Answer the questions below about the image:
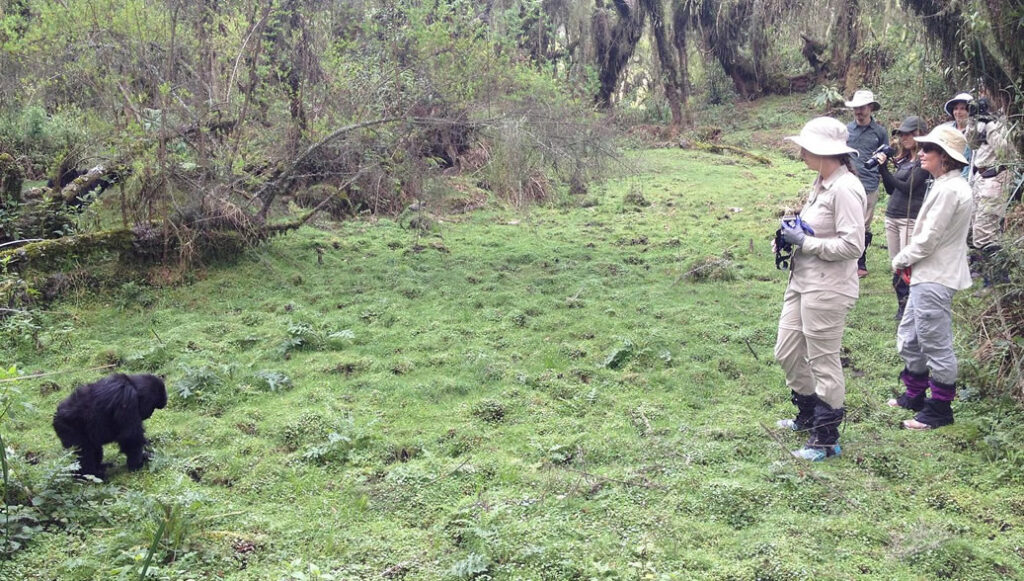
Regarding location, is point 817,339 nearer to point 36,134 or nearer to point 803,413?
point 803,413

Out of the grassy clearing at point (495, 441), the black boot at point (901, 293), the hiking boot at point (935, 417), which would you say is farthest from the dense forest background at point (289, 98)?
the hiking boot at point (935, 417)

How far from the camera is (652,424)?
5.68 meters

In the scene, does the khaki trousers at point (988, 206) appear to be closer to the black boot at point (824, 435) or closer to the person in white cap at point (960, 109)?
the person in white cap at point (960, 109)

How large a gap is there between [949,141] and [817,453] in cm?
234

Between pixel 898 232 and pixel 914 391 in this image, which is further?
pixel 898 232

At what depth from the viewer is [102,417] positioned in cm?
462

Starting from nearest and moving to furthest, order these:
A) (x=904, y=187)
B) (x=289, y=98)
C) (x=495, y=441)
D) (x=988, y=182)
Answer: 1. (x=495, y=441)
2. (x=988, y=182)
3. (x=904, y=187)
4. (x=289, y=98)

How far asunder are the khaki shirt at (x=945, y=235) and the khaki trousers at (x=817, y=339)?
808mm

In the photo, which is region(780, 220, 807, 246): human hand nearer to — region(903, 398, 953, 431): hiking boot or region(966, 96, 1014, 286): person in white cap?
region(903, 398, 953, 431): hiking boot

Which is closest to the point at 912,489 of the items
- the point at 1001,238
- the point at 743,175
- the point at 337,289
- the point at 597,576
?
the point at 597,576

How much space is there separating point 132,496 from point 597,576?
2.78 m

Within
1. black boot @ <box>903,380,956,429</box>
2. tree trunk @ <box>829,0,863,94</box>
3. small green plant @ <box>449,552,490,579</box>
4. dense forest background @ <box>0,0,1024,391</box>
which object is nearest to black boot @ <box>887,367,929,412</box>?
black boot @ <box>903,380,956,429</box>

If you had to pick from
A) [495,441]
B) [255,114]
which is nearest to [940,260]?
[495,441]

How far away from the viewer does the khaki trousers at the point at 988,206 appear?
19.9 feet
